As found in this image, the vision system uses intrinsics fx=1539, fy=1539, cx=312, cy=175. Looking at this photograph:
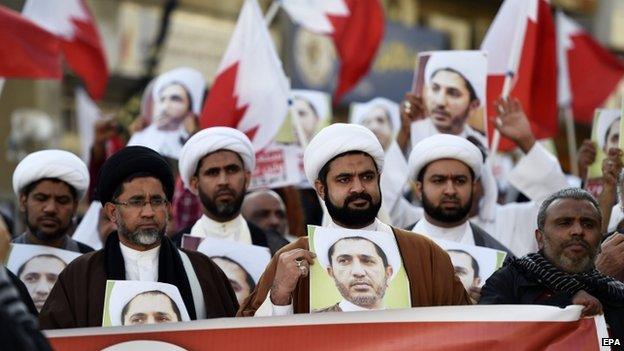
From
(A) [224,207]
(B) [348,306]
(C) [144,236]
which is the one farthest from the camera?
(A) [224,207]

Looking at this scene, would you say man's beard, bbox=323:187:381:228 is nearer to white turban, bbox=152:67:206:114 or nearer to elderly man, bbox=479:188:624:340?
elderly man, bbox=479:188:624:340

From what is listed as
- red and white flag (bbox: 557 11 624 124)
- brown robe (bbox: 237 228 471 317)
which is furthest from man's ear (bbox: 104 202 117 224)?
red and white flag (bbox: 557 11 624 124)

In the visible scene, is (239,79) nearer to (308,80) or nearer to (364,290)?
(364,290)

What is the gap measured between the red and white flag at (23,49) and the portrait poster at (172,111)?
0.76m

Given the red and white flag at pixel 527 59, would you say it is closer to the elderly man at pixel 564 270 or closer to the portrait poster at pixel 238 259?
the portrait poster at pixel 238 259

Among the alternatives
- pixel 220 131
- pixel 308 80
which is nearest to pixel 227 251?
pixel 220 131

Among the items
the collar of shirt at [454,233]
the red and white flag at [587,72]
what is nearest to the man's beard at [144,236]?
the collar of shirt at [454,233]

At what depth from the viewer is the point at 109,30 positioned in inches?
1034

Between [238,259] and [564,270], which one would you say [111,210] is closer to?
[238,259]

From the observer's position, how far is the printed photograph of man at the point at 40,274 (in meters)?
7.43

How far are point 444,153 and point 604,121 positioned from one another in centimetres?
157

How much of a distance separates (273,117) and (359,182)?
11.1 ft

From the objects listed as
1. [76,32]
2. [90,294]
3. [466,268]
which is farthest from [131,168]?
[76,32]

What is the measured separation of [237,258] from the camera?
7457 mm
